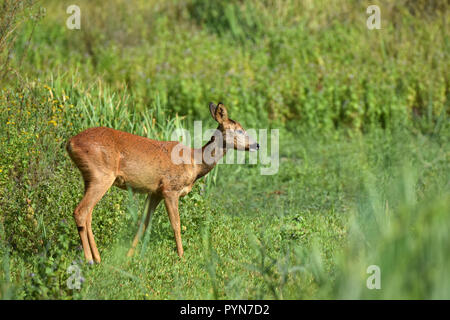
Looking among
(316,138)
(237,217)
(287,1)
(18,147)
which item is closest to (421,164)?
(316,138)

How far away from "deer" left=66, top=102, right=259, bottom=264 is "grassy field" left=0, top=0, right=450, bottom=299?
272mm

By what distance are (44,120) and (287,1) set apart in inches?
352

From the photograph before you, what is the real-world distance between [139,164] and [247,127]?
5.07 m

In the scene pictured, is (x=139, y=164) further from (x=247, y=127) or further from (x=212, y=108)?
(x=247, y=127)

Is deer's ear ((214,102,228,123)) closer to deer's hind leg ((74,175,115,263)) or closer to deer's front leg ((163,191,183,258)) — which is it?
deer's front leg ((163,191,183,258))

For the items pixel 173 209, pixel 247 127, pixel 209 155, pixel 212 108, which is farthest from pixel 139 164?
pixel 247 127

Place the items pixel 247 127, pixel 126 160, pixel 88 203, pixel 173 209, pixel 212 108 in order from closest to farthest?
pixel 88 203 < pixel 126 160 < pixel 173 209 < pixel 212 108 < pixel 247 127

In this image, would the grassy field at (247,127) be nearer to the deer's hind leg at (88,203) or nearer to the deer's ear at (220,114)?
the deer's hind leg at (88,203)

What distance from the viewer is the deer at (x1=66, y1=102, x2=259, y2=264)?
16.9ft

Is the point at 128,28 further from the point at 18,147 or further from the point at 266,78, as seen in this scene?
the point at 18,147

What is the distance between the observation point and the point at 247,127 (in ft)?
33.8

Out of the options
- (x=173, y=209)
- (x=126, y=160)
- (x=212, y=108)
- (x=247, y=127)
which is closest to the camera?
(x=126, y=160)

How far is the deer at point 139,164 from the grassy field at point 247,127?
0.27m

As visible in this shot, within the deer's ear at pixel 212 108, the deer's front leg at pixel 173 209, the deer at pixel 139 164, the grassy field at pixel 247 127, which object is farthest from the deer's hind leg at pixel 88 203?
the deer's ear at pixel 212 108
